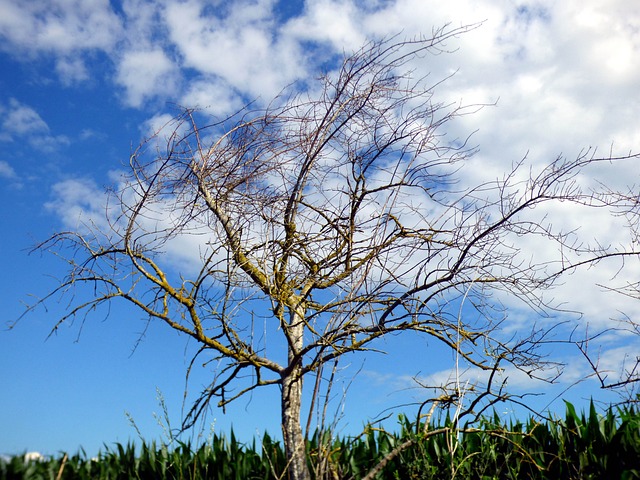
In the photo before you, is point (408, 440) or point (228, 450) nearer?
point (408, 440)

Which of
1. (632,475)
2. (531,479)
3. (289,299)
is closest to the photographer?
(632,475)

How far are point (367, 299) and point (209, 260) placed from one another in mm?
1718

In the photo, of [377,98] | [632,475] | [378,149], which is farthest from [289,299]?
[632,475]

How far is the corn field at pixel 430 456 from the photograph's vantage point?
4703 mm

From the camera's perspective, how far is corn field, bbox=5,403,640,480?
15.4 ft

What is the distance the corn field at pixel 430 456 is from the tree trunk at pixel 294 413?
4.7 inches

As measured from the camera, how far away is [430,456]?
5.28 meters

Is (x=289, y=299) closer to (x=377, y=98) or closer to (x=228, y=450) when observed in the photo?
(x=228, y=450)

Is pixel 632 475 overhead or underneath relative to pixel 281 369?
underneath

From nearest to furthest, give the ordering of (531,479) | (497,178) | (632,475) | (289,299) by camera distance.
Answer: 1. (632,475)
2. (531,479)
3. (497,178)
4. (289,299)

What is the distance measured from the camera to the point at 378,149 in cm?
A: 598

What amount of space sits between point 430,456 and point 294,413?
126cm

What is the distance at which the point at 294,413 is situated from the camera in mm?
5527

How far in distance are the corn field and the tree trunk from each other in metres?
0.12
